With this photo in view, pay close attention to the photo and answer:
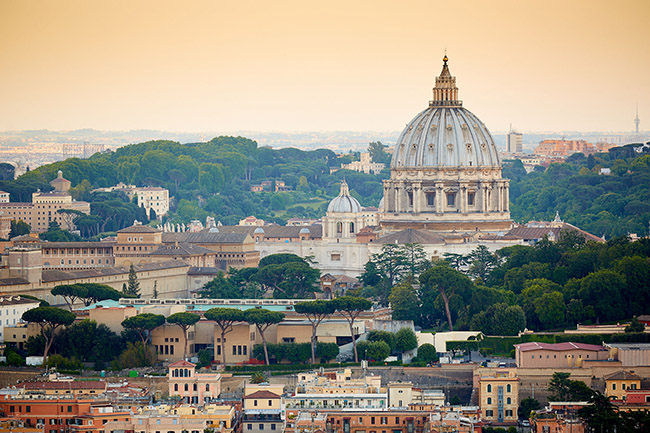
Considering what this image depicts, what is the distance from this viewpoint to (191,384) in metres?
70.0

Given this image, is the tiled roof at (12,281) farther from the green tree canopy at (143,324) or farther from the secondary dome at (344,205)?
the secondary dome at (344,205)

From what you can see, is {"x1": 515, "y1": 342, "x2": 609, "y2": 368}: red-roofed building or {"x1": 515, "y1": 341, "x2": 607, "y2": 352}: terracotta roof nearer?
{"x1": 515, "y1": 342, "x2": 609, "y2": 368}: red-roofed building

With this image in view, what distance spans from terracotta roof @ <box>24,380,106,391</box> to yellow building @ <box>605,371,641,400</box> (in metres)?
16.4

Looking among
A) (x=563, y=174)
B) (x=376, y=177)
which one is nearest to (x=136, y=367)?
(x=563, y=174)

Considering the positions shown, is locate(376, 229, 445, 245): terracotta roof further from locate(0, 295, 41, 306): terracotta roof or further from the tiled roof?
locate(0, 295, 41, 306): terracotta roof

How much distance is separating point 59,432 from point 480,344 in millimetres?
16889

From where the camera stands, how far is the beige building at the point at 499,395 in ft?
222

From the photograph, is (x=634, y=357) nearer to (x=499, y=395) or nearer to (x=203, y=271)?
(x=499, y=395)

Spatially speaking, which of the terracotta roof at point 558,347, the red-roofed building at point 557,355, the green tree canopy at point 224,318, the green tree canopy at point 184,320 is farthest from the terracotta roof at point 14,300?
the red-roofed building at point 557,355

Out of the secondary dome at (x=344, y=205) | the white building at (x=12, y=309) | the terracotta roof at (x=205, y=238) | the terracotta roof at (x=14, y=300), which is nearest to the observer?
the white building at (x=12, y=309)

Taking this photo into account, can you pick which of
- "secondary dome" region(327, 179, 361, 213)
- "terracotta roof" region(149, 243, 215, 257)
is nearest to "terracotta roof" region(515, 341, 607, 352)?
"secondary dome" region(327, 179, 361, 213)

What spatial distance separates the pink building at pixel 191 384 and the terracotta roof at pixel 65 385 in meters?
2.32

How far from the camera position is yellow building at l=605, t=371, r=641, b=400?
68.3 meters

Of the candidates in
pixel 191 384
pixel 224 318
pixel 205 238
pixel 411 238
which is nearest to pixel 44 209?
pixel 205 238
